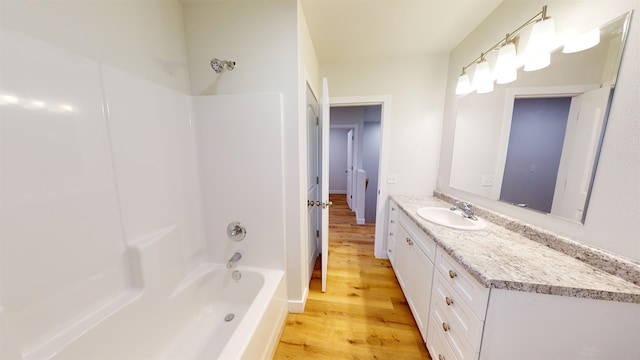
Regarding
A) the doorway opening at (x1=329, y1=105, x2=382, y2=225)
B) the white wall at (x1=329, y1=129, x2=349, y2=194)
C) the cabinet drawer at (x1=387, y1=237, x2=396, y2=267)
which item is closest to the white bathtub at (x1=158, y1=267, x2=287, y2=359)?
the cabinet drawer at (x1=387, y1=237, x2=396, y2=267)

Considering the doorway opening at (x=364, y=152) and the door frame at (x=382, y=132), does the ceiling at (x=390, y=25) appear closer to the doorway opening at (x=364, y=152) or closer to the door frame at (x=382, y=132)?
the door frame at (x=382, y=132)

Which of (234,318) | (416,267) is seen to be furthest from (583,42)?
(234,318)

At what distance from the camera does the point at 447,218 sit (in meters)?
1.68

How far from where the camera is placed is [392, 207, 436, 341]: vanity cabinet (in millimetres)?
1309

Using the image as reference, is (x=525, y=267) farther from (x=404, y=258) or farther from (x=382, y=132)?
(x=382, y=132)

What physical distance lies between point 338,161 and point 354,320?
5.06 metres

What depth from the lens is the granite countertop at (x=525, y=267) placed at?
72cm

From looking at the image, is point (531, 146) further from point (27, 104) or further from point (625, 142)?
point (27, 104)

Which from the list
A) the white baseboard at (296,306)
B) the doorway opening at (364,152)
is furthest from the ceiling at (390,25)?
the white baseboard at (296,306)

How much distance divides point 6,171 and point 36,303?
52 centimetres

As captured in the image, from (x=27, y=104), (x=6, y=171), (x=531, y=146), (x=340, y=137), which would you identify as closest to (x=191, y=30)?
(x=27, y=104)

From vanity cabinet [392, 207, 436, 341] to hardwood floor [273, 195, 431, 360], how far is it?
0.14 m

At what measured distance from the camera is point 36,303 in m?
0.75

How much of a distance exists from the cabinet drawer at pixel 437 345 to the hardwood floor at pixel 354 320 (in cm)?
13
